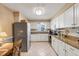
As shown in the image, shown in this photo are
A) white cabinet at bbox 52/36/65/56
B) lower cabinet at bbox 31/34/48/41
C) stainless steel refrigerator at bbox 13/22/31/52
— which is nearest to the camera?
white cabinet at bbox 52/36/65/56

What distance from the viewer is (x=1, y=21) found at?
3.70 meters

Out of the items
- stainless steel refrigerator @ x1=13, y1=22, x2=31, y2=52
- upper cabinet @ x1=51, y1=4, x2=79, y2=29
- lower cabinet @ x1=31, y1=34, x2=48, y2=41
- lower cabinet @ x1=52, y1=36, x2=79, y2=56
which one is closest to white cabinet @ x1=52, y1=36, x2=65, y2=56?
lower cabinet @ x1=52, y1=36, x2=79, y2=56

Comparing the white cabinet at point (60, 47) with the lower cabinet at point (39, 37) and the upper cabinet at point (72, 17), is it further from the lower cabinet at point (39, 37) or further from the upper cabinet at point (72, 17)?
the lower cabinet at point (39, 37)

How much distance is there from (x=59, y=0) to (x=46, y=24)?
727cm

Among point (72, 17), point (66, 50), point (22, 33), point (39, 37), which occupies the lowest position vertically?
point (39, 37)

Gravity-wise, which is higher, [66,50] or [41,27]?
[41,27]

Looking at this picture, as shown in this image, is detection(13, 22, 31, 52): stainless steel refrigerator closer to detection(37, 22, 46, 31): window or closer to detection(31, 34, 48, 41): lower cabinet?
detection(31, 34, 48, 41): lower cabinet

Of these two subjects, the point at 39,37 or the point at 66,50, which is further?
the point at 39,37

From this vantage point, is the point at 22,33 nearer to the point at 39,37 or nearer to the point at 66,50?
the point at 66,50

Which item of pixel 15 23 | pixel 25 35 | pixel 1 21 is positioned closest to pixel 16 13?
pixel 15 23

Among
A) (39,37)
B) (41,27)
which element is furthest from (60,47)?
(41,27)

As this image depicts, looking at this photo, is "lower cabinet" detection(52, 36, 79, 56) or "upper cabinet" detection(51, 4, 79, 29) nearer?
"lower cabinet" detection(52, 36, 79, 56)

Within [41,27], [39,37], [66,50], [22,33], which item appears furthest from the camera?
[41,27]

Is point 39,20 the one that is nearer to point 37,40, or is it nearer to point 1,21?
point 37,40
